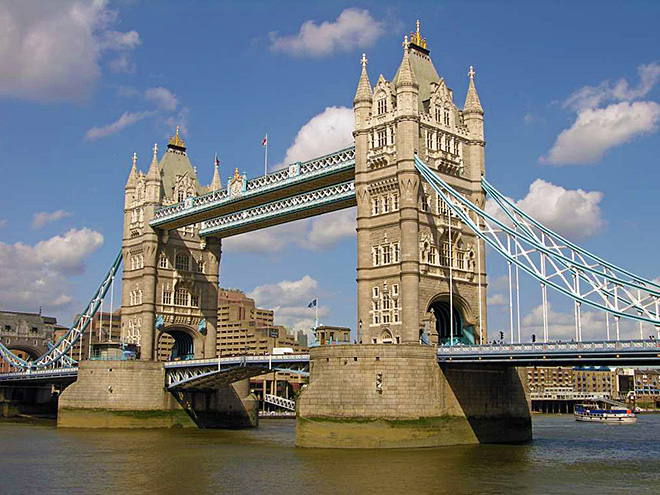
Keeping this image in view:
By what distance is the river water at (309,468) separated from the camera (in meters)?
35.6

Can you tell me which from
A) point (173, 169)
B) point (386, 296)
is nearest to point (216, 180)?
point (173, 169)

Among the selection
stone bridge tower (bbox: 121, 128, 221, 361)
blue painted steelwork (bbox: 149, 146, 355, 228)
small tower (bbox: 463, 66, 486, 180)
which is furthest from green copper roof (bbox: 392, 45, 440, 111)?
stone bridge tower (bbox: 121, 128, 221, 361)

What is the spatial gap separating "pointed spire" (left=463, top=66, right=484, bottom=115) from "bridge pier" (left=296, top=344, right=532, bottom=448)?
1938 cm

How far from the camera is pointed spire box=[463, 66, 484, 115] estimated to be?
62312 mm

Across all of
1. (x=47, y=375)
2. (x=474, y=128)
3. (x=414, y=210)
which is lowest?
(x=47, y=375)

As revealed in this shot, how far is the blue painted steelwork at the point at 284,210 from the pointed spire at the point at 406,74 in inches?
339

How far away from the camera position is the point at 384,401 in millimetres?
49969

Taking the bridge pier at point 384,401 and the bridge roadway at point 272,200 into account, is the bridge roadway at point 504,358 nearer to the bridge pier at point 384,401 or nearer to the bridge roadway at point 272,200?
the bridge pier at point 384,401

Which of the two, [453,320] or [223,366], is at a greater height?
[453,320]

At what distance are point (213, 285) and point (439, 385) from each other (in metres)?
37.3

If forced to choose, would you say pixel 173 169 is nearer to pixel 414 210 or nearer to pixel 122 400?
pixel 122 400

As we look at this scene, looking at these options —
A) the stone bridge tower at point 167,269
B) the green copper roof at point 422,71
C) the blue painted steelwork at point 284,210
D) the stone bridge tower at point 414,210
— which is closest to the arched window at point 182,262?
the stone bridge tower at point 167,269

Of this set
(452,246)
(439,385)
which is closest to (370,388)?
(439,385)

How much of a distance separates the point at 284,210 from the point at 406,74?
53.8ft
